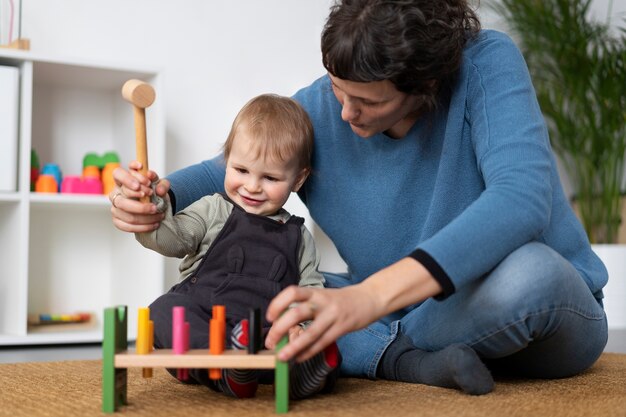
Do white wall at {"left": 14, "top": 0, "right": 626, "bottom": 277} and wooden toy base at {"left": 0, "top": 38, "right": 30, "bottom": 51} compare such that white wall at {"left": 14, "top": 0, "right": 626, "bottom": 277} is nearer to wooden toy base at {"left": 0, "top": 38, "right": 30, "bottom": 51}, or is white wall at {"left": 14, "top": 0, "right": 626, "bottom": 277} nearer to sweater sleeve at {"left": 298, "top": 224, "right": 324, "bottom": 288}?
wooden toy base at {"left": 0, "top": 38, "right": 30, "bottom": 51}

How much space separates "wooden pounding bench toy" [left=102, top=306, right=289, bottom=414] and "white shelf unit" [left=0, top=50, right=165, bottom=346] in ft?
4.16

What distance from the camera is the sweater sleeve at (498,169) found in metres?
0.91

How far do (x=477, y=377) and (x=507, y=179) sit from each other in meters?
0.27

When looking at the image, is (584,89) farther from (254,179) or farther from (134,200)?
(134,200)

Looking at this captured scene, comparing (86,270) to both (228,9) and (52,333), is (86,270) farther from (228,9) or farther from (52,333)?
(228,9)

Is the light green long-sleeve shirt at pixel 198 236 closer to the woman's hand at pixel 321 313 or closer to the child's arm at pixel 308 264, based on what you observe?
the child's arm at pixel 308 264

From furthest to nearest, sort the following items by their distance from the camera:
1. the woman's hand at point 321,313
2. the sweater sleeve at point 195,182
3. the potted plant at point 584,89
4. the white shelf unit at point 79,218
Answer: the potted plant at point 584,89
the white shelf unit at point 79,218
the sweater sleeve at point 195,182
the woman's hand at point 321,313

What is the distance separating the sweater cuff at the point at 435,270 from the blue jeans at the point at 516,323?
169mm

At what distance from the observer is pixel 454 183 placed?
122 cm

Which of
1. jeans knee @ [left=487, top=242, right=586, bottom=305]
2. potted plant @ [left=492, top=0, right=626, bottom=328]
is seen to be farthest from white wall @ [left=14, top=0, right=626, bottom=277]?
jeans knee @ [left=487, top=242, right=586, bottom=305]

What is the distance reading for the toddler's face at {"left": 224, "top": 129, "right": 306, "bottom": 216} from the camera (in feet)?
4.04

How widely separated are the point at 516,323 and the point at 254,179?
0.45 m

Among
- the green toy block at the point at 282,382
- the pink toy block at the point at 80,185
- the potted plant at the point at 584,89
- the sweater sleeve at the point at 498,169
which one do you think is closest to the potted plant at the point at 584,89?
the potted plant at the point at 584,89

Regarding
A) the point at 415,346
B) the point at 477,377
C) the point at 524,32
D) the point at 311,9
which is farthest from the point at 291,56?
the point at 477,377
